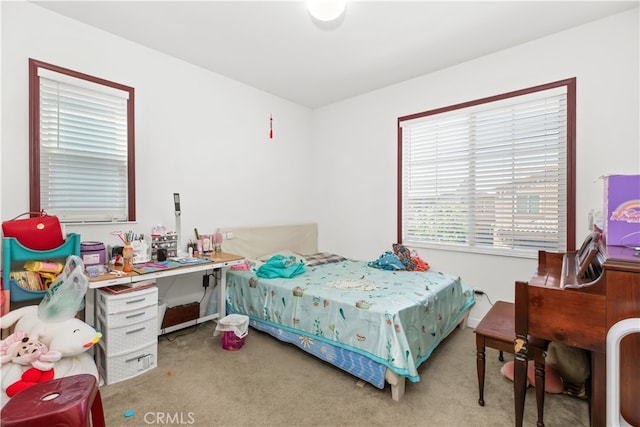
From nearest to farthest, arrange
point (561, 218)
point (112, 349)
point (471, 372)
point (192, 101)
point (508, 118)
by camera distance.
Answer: point (112, 349) < point (471, 372) < point (561, 218) < point (508, 118) < point (192, 101)

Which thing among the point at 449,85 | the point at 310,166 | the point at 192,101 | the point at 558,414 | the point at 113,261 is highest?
the point at 449,85

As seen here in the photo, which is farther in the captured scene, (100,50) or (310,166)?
(310,166)

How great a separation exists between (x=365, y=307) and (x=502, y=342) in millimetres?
841

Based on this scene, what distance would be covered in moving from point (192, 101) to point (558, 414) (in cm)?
394

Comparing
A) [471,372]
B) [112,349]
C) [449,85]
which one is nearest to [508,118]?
[449,85]

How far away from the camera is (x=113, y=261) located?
8.06ft

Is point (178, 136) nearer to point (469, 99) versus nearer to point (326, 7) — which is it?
point (326, 7)

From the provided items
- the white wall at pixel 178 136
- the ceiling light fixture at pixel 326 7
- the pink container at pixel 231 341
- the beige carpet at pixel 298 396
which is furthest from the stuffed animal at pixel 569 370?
the white wall at pixel 178 136

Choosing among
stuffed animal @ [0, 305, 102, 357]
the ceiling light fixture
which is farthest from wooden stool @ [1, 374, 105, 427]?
the ceiling light fixture

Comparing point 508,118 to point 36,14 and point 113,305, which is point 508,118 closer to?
point 113,305

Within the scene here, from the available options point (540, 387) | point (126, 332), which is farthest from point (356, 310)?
point (126, 332)

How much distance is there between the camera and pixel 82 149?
8.23 ft

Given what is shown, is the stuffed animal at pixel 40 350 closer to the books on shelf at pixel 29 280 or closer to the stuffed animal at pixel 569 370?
the books on shelf at pixel 29 280

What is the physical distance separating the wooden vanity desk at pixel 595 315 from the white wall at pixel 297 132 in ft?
4.86
